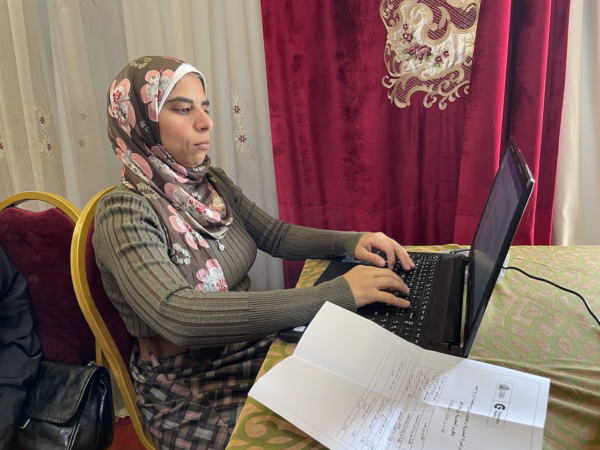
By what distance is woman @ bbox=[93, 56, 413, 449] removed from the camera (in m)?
0.81

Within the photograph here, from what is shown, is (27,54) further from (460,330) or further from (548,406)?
(548,406)

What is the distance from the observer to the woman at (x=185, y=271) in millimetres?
806

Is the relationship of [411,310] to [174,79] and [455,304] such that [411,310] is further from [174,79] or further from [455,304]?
[174,79]

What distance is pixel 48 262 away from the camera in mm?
1087

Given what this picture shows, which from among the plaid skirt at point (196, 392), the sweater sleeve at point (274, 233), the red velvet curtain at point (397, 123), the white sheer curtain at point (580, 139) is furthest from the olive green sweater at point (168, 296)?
the white sheer curtain at point (580, 139)

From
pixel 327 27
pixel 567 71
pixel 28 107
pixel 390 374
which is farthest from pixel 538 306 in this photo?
pixel 28 107

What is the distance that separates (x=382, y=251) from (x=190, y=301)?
52cm

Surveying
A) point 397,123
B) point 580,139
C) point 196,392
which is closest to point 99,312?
point 196,392

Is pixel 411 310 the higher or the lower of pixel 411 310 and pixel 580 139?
the lower

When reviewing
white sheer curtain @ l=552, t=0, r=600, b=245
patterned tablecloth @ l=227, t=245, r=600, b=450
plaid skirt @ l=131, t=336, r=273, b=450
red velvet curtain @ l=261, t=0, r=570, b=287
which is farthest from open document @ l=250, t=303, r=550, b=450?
white sheer curtain @ l=552, t=0, r=600, b=245

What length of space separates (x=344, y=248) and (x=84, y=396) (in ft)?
2.27

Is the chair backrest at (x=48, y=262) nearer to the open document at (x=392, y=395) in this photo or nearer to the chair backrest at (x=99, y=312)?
the chair backrest at (x=99, y=312)

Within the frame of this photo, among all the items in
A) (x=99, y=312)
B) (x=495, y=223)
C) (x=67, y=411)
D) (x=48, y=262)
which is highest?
(x=495, y=223)

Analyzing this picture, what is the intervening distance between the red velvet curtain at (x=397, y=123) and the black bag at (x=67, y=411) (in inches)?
33.6
